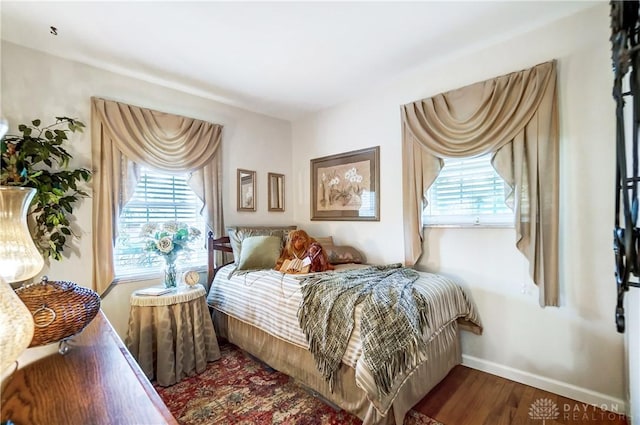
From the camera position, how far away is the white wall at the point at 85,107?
212 centimetres

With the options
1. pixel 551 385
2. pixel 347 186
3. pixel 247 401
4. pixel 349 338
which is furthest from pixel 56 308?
pixel 551 385

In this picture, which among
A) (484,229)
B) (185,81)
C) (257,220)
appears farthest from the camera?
(257,220)

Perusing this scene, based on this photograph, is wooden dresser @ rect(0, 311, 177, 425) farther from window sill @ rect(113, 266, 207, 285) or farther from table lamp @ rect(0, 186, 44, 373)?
window sill @ rect(113, 266, 207, 285)

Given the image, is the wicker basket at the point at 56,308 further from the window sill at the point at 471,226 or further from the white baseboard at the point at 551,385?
the white baseboard at the point at 551,385

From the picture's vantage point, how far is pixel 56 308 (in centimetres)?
96

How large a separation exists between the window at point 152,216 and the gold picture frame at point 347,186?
138 cm

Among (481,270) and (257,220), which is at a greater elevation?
(257,220)

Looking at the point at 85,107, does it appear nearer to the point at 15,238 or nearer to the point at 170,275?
the point at 170,275

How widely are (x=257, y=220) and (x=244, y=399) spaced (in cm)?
197

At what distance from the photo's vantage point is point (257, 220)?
11.6ft

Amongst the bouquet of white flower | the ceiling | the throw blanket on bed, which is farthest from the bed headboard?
the ceiling

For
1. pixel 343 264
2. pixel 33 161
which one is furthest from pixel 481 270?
pixel 33 161

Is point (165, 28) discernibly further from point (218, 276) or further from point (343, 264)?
point (343, 264)

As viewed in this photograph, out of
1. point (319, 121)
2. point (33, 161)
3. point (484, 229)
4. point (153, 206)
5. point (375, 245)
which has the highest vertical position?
point (319, 121)
